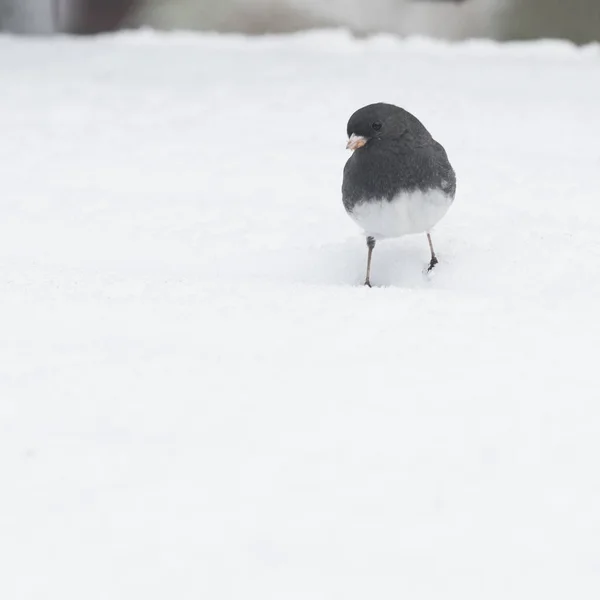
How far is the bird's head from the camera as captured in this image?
3.31 meters

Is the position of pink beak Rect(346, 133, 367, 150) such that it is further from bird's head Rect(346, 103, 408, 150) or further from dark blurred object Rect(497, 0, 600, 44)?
dark blurred object Rect(497, 0, 600, 44)

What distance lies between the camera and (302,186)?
487 cm

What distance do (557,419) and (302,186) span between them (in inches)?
112

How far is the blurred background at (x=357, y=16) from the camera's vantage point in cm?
810

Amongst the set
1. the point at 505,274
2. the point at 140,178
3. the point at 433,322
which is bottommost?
the point at 140,178

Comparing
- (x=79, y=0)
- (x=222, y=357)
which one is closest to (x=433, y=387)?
(x=222, y=357)

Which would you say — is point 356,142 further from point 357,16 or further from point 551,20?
point 551,20

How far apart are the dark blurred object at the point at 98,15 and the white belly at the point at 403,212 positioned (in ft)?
18.9

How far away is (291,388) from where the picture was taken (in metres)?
2.37

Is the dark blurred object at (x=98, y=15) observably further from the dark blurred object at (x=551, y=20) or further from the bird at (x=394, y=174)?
the bird at (x=394, y=174)

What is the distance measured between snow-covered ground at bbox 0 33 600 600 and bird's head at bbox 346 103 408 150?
0.55 meters

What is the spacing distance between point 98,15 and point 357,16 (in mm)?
2396

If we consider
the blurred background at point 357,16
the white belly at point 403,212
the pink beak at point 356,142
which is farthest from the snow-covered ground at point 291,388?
the blurred background at point 357,16

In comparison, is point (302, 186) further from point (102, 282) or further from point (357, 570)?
point (357, 570)
